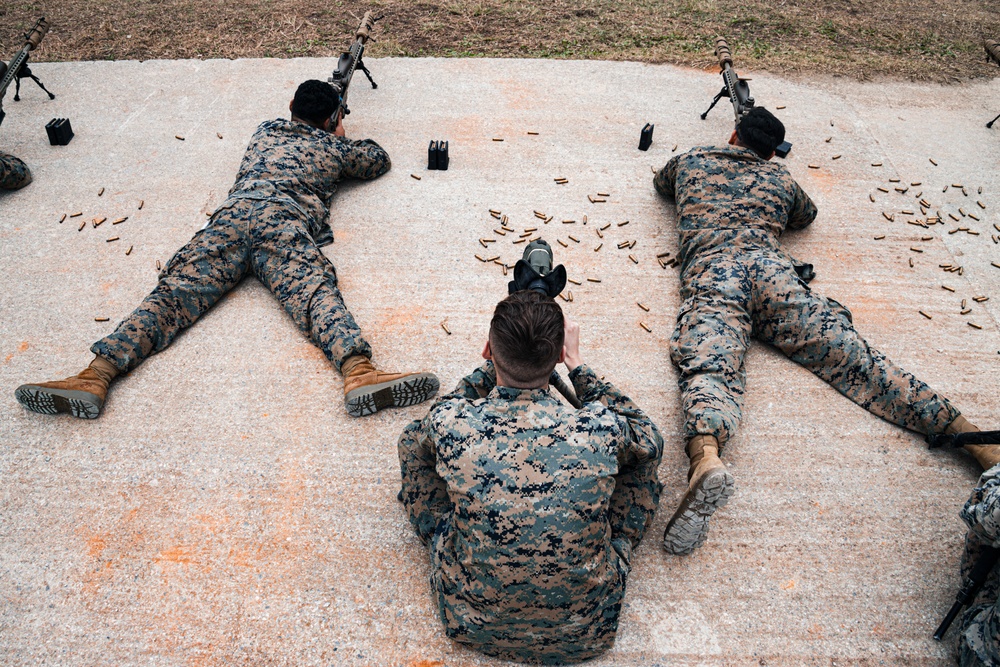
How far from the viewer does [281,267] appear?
165 inches

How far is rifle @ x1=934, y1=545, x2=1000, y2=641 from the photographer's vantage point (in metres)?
2.67

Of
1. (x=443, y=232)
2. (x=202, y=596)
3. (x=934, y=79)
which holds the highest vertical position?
(x=934, y=79)

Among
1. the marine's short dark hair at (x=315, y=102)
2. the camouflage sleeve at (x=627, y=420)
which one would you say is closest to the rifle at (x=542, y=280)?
the camouflage sleeve at (x=627, y=420)

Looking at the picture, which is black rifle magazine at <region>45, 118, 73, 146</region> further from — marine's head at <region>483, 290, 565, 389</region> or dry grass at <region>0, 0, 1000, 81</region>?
marine's head at <region>483, 290, 565, 389</region>

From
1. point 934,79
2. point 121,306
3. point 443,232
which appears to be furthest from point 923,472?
point 934,79

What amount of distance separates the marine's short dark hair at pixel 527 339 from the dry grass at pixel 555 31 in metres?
5.67

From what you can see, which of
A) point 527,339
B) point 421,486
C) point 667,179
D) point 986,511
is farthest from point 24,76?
point 986,511

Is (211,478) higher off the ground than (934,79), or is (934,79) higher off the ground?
(934,79)

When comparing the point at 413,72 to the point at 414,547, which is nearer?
the point at 414,547

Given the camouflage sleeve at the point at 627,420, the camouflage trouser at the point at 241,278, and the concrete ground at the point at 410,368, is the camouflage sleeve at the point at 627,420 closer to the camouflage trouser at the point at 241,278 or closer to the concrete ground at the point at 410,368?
the concrete ground at the point at 410,368

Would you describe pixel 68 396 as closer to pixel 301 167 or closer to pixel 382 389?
pixel 382 389

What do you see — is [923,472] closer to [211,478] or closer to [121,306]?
[211,478]

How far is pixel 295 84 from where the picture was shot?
21.9 feet

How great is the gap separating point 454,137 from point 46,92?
3873mm
